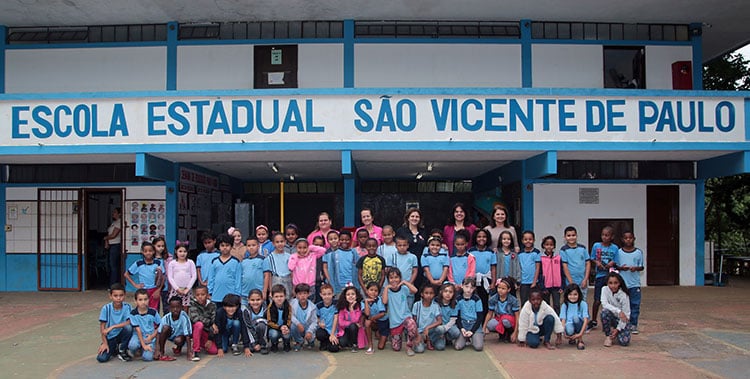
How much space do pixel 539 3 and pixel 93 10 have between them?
8030 millimetres

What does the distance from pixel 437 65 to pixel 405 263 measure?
19.0ft

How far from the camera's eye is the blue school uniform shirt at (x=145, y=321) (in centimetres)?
688

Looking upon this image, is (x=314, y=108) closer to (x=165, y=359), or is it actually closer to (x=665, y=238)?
(x=165, y=359)

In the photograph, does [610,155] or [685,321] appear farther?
[610,155]

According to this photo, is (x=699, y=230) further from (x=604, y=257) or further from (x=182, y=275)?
(x=182, y=275)

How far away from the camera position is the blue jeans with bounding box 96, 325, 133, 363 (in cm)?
681

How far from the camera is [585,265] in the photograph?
27.1ft

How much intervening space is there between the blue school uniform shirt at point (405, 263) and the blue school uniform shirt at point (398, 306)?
1.06 ft

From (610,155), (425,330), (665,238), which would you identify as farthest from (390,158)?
(665,238)

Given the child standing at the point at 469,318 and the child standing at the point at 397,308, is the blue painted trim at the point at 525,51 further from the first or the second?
the child standing at the point at 397,308

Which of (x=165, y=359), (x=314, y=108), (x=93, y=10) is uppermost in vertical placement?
(x=93, y=10)

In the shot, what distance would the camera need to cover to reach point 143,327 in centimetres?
691

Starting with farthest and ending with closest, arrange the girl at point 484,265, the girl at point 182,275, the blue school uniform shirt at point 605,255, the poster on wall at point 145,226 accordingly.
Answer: the poster on wall at point 145,226, the blue school uniform shirt at point 605,255, the girl at point 182,275, the girl at point 484,265

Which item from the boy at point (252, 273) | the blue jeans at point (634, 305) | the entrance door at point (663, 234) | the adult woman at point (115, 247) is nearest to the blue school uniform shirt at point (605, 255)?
the blue jeans at point (634, 305)
